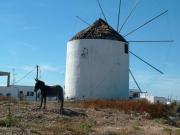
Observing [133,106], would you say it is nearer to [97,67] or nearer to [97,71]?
[97,71]

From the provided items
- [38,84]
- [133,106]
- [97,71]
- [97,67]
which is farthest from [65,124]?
[97,67]

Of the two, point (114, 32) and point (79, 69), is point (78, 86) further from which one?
point (114, 32)

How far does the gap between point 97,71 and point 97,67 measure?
15.6 inches

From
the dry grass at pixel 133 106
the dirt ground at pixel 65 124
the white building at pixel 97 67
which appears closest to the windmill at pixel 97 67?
the white building at pixel 97 67

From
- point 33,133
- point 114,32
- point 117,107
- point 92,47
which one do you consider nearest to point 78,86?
point 92,47

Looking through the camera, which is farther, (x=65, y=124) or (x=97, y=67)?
(x=97, y=67)

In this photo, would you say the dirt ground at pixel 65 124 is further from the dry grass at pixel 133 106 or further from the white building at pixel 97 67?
the white building at pixel 97 67

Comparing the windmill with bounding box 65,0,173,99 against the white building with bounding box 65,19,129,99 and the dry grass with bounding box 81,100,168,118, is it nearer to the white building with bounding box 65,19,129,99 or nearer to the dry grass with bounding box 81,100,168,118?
the white building with bounding box 65,19,129,99

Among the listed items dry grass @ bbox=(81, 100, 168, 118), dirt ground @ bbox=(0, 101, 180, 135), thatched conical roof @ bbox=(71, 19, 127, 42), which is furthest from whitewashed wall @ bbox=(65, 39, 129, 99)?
dirt ground @ bbox=(0, 101, 180, 135)

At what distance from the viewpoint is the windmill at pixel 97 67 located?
42969 millimetres

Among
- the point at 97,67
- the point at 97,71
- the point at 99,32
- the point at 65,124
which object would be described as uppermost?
the point at 99,32

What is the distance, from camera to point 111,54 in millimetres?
43625

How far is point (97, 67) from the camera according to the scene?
43.2 metres

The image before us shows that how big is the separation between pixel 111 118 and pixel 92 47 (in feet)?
66.2
